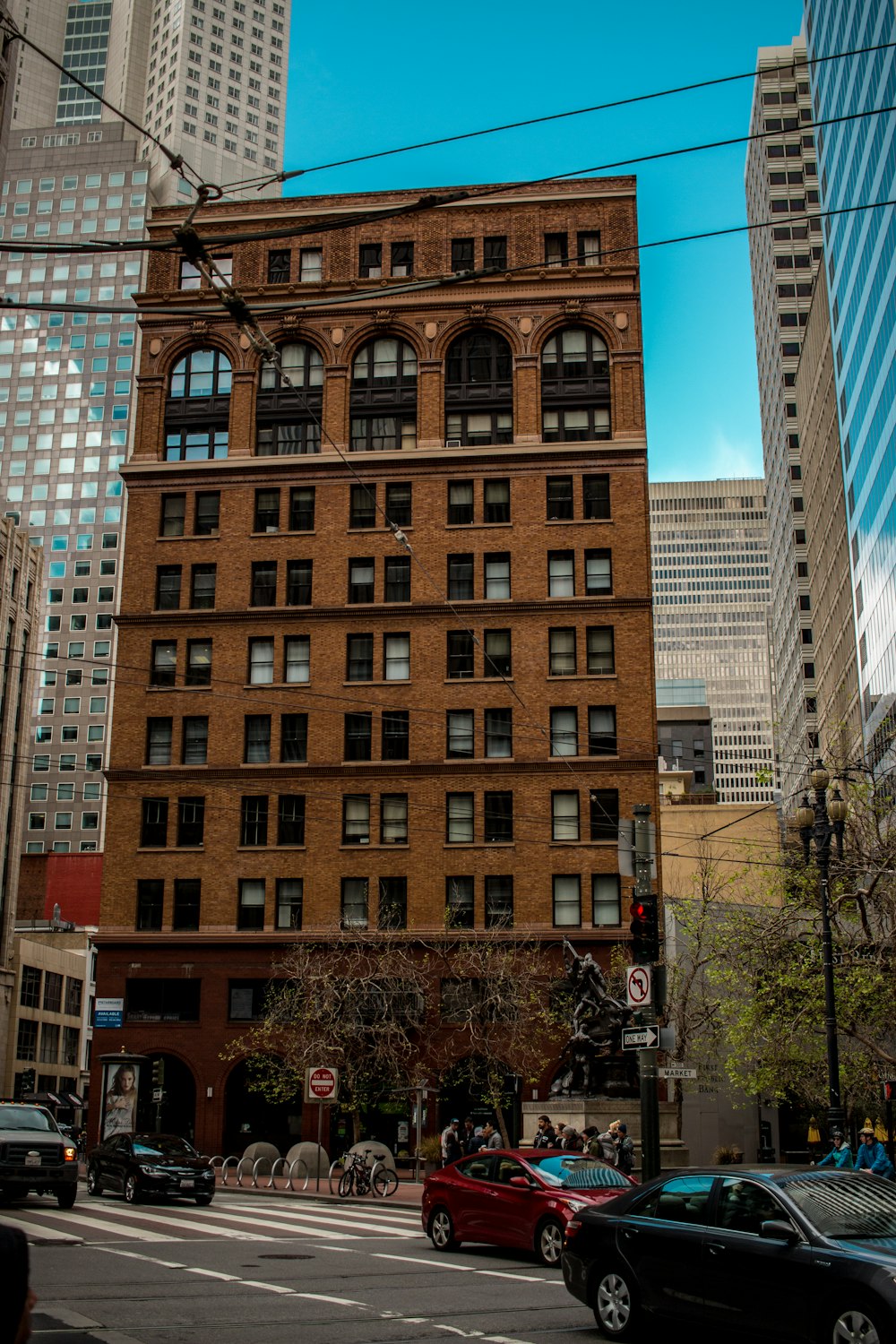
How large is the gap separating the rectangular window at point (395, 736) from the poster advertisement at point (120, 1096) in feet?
47.3

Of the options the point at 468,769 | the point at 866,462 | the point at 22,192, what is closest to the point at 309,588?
the point at 468,769

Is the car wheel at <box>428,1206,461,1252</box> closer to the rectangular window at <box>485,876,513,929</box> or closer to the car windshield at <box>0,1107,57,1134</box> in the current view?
the car windshield at <box>0,1107,57,1134</box>

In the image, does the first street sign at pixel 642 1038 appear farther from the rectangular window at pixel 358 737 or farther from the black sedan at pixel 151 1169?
the rectangular window at pixel 358 737

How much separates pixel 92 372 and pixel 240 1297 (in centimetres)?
12914

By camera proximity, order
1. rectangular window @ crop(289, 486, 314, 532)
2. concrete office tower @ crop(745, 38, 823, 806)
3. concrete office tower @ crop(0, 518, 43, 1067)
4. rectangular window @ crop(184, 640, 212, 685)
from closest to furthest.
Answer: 1. rectangular window @ crop(184, 640, 212, 685)
2. rectangular window @ crop(289, 486, 314, 532)
3. concrete office tower @ crop(0, 518, 43, 1067)
4. concrete office tower @ crop(745, 38, 823, 806)

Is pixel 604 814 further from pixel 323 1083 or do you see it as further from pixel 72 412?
pixel 72 412

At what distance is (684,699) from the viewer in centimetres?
15312

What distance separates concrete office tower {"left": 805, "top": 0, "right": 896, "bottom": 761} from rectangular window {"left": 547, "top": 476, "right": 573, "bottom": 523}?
16.4 meters

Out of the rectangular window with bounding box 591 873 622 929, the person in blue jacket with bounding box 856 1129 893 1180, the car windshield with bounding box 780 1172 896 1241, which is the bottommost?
the person in blue jacket with bounding box 856 1129 893 1180

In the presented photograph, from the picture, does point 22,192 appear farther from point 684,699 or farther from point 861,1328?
point 861,1328

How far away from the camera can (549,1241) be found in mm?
16688

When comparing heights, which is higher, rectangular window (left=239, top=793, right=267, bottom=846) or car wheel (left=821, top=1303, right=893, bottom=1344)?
rectangular window (left=239, top=793, right=267, bottom=846)

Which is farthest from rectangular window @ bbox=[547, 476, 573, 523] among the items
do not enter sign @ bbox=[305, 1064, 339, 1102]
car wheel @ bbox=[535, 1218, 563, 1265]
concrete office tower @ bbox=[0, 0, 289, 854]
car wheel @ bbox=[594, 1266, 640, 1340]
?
concrete office tower @ bbox=[0, 0, 289, 854]

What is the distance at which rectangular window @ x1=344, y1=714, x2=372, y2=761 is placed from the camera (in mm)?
50375
